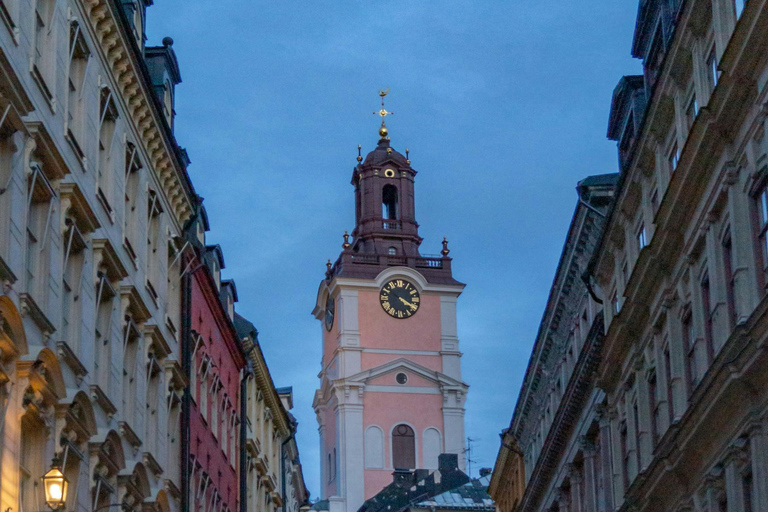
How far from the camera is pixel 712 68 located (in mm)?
28344

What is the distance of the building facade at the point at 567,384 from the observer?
43.1 meters

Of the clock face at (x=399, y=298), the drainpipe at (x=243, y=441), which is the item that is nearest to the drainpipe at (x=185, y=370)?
the drainpipe at (x=243, y=441)

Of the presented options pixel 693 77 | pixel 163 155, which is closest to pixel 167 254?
pixel 163 155

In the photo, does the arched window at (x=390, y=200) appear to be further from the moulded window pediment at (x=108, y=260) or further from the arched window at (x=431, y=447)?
the moulded window pediment at (x=108, y=260)

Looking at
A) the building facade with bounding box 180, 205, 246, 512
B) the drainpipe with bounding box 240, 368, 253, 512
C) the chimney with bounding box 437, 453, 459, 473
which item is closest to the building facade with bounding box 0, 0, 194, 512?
the building facade with bounding box 180, 205, 246, 512

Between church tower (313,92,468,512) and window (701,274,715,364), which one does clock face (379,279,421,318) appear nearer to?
church tower (313,92,468,512)

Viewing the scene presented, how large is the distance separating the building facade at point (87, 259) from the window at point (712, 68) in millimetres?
11513

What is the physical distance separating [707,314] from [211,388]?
859 inches

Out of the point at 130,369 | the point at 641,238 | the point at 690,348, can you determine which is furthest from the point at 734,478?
the point at 130,369

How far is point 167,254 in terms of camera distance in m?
40.0

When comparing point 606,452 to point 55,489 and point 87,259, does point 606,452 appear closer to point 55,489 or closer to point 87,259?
point 87,259

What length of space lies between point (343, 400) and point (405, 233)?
15.9 meters

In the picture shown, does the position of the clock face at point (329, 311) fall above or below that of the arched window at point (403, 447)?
above

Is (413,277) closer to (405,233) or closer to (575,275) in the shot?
(405,233)
